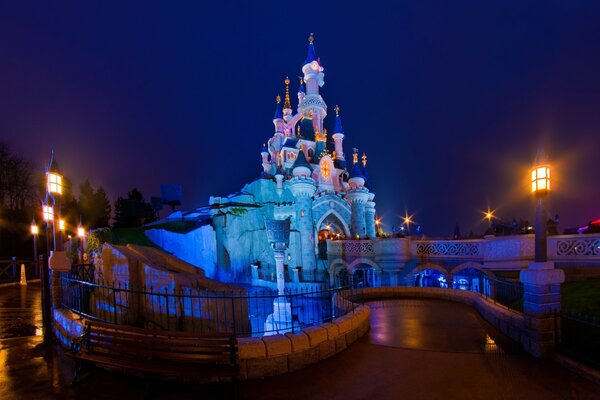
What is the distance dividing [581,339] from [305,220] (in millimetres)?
23594

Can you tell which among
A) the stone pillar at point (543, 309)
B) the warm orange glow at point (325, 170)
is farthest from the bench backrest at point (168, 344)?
the warm orange glow at point (325, 170)

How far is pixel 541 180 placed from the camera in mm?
5574

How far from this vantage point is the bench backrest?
12.9ft

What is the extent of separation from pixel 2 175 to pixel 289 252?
27.9 meters

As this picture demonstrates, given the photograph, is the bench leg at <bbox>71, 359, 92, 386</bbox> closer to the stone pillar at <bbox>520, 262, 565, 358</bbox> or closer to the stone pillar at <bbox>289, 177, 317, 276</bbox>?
the stone pillar at <bbox>520, 262, 565, 358</bbox>

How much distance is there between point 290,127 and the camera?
46188 mm

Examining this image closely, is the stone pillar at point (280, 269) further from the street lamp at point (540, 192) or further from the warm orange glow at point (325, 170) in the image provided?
the warm orange glow at point (325, 170)

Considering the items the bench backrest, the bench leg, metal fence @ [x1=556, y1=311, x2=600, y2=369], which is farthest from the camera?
metal fence @ [x1=556, y1=311, x2=600, y2=369]

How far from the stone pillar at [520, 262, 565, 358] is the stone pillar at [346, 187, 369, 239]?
92.2 feet

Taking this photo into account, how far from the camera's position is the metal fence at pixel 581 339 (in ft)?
14.8

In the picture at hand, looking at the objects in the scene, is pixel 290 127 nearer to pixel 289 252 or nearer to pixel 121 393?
pixel 289 252

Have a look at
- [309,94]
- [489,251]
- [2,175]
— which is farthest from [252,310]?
[309,94]

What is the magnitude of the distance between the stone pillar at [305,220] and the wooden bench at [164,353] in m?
23.3

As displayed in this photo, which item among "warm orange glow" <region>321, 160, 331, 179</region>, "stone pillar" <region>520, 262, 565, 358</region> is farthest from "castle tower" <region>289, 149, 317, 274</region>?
"stone pillar" <region>520, 262, 565, 358</region>
